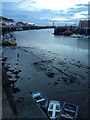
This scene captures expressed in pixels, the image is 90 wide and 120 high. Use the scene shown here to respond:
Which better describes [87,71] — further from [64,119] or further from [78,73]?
[64,119]

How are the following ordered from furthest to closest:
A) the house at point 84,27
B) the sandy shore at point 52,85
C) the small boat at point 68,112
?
the house at point 84,27 → the sandy shore at point 52,85 → the small boat at point 68,112

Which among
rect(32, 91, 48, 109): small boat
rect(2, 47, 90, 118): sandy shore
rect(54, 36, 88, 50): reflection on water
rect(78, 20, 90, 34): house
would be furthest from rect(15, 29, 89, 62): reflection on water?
rect(32, 91, 48, 109): small boat

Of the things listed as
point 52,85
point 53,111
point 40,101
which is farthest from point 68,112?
point 52,85

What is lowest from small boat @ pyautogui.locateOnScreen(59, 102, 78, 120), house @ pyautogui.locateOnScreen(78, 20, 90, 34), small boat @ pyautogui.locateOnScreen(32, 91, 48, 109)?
small boat @ pyautogui.locateOnScreen(59, 102, 78, 120)

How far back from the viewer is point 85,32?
111 meters

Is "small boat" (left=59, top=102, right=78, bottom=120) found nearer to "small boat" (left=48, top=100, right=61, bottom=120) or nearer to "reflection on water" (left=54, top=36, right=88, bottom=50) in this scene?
"small boat" (left=48, top=100, right=61, bottom=120)

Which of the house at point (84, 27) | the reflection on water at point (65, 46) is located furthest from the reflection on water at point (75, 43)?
the house at point (84, 27)

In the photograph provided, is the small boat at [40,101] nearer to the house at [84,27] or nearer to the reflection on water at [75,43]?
the reflection on water at [75,43]

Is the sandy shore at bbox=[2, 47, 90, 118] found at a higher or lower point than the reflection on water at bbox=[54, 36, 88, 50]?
lower

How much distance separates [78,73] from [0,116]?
18989 millimetres

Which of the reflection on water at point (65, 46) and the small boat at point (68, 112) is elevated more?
the reflection on water at point (65, 46)

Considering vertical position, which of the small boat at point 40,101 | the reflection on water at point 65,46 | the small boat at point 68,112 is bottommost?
the small boat at point 68,112

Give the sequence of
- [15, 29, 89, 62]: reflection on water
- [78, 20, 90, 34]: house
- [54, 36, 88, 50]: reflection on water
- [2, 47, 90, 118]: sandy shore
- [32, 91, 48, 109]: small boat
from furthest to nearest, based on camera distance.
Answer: [78, 20, 90, 34]: house, [54, 36, 88, 50]: reflection on water, [15, 29, 89, 62]: reflection on water, [32, 91, 48, 109]: small boat, [2, 47, 90, 118]: sandy shore

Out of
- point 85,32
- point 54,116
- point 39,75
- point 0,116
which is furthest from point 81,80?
point 85,32
